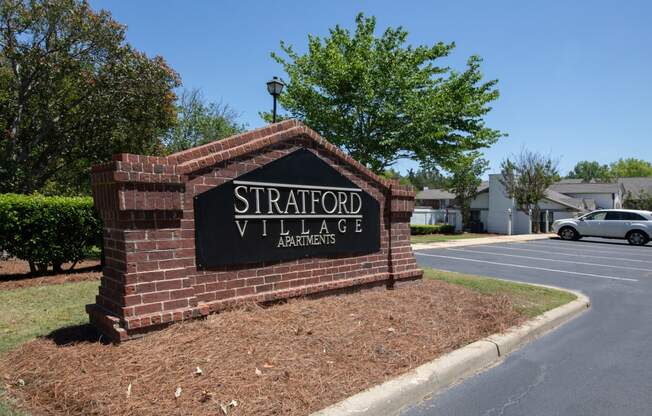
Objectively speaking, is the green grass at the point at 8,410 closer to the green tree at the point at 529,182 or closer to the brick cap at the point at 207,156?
the brick cap at the point at 207,156

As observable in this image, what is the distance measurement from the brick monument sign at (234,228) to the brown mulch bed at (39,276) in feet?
15.2

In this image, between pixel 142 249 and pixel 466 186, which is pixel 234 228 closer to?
pixel 142 249

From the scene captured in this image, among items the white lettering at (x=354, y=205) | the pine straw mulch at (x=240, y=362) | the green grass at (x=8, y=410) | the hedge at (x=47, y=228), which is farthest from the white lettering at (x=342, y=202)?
the hedge at (x=47, y=228)

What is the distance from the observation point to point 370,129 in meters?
16.6

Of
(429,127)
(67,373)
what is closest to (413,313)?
(67,373)

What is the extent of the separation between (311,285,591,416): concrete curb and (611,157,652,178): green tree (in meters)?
103

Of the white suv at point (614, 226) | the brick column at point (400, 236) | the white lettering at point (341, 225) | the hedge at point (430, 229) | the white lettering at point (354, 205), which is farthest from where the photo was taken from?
the hedge at point (430, 229)

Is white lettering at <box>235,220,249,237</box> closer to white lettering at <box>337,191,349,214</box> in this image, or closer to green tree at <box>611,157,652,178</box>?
white lettering at <box>337,191,349,214</box>

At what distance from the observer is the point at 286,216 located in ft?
17.0

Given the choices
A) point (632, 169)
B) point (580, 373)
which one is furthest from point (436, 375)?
point (632, 169)

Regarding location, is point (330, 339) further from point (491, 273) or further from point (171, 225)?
point (491, 273)

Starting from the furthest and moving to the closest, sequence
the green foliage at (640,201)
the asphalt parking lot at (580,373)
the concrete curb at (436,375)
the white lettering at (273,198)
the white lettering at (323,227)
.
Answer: the green foliage at (640,201), the white lettering at (323,227), the white lettering at (273,198), the asphalt parking lot at (580,373), the concrete curb at (436,375)

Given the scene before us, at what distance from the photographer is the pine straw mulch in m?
3.03

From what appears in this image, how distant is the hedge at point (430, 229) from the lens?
1158 inches
